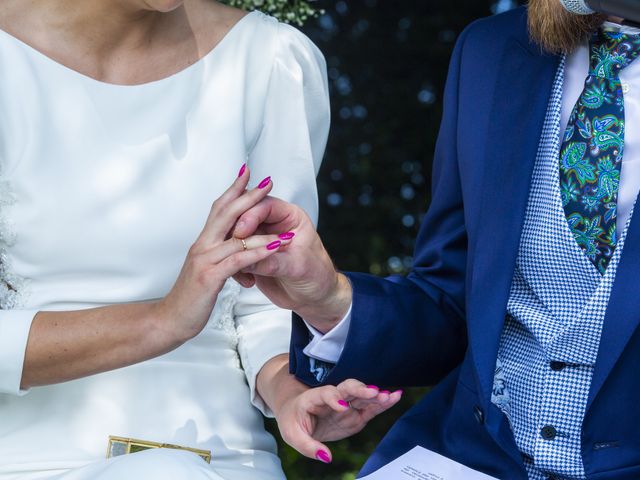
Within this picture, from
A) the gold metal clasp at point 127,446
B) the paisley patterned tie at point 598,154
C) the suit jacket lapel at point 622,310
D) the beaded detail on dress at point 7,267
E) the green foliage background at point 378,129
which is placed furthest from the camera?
the green foliage background at point 378,129

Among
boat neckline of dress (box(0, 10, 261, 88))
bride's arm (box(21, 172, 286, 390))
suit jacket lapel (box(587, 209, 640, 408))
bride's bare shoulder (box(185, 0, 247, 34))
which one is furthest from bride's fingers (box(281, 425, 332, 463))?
bride's bare shoulder (box(185, 0, 247, 34))

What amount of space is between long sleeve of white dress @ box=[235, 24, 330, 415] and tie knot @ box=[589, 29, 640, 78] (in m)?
0.66

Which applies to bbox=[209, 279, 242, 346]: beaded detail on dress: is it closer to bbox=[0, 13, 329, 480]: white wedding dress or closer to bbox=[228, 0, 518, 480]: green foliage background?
bbox=[0, 13, 329, 480]: white wedding dress

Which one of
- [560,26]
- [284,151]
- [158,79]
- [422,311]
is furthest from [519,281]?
[158,79]

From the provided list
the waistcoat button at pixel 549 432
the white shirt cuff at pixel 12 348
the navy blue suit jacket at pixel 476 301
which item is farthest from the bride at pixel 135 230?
the waistcoat button at pixel 549 432

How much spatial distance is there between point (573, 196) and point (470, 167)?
0.23 m

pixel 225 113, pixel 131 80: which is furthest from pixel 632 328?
pixel 131 80

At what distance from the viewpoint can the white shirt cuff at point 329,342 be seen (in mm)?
2086

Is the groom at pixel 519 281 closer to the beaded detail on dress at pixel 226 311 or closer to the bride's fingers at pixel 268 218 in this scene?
the bride's fingers at pixel 268 218

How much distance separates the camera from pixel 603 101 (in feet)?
6.48

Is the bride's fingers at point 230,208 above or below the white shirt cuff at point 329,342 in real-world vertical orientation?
above

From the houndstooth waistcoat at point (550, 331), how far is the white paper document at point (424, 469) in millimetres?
115

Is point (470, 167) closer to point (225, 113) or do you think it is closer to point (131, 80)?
point (225, 113)

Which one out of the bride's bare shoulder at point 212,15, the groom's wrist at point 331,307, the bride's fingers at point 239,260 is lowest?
the groom's wrist at point 331,307
